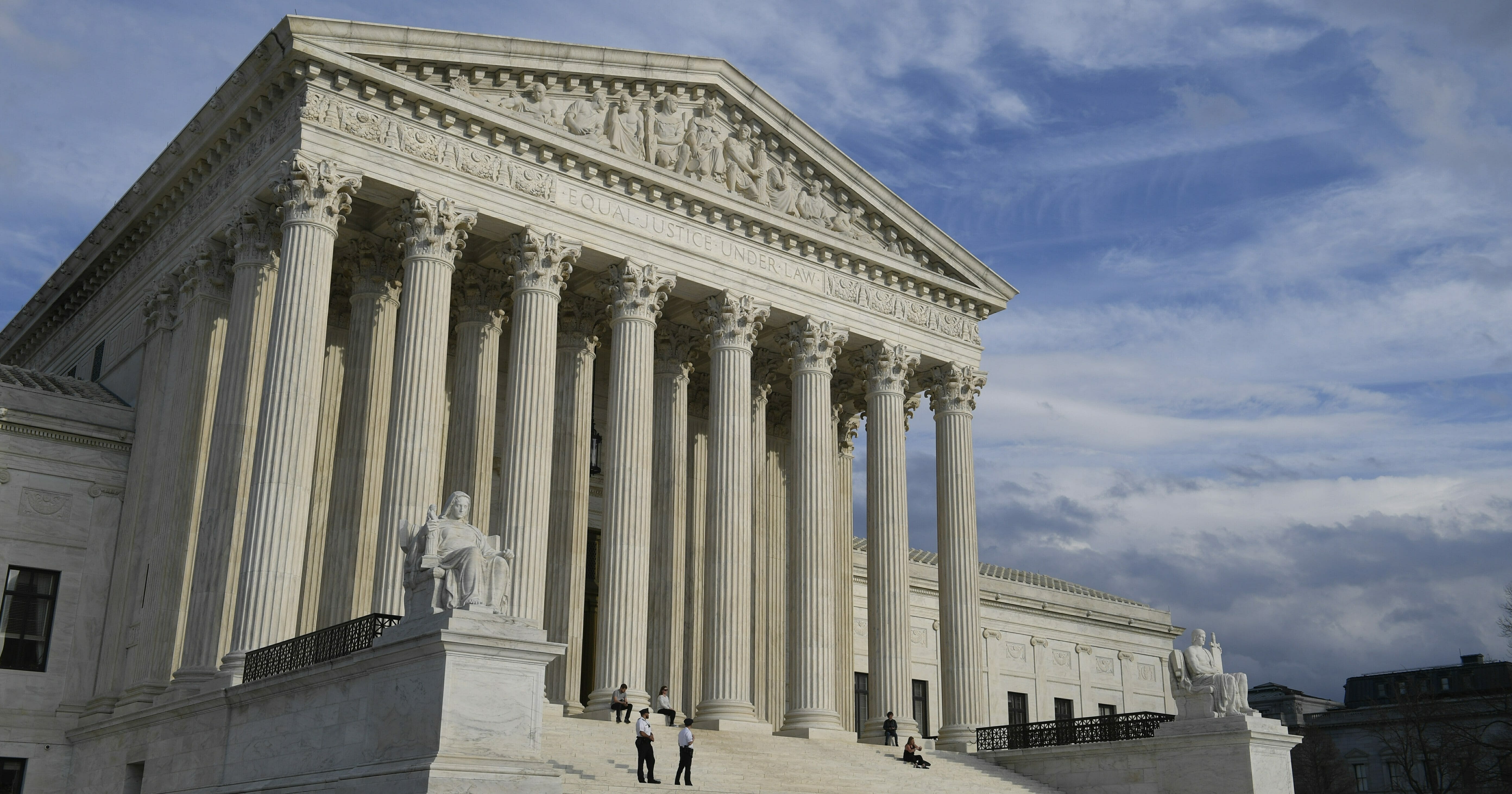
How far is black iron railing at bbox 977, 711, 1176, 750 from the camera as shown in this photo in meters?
32.1

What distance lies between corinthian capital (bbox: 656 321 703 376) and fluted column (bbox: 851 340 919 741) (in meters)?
5.19

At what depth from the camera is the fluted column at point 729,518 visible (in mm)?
32000

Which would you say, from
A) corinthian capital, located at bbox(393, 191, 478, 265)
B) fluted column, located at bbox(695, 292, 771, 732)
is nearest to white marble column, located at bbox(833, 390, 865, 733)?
fluted column, located at bbox(695, 292, 771, 732)

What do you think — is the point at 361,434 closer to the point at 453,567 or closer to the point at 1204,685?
the point at 453,567

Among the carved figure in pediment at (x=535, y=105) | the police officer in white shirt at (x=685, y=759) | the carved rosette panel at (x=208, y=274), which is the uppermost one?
the carved figure in pediment at (x=535, y=105)

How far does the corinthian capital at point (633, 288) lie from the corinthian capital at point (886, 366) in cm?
781

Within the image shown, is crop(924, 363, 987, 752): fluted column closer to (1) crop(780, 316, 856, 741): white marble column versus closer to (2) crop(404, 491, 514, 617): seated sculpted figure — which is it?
(1) crop(780, 316, 856, 741): white marble column

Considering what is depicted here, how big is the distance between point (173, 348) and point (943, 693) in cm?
2233

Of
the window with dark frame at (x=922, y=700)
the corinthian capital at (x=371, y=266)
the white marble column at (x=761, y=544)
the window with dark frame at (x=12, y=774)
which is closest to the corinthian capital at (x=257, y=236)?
the corinthian capital at (x=371, y=266)

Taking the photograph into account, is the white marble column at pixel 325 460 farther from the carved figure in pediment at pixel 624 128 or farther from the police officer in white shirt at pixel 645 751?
the police officer in white shirt at pixel 645 751

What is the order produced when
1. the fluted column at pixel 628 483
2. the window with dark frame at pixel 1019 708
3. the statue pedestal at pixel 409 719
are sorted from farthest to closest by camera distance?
1. the window with dark frame at pixel 1019 708
2. the fluted column at pixel 628 483
3. the statue pedestal at pixel 409 719

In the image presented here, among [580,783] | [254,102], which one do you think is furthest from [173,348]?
[580,783]

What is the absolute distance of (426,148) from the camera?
97.1 feet

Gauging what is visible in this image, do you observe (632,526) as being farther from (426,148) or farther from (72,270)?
(72,270)
